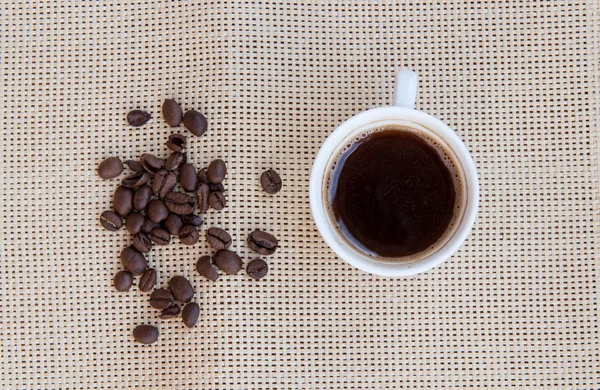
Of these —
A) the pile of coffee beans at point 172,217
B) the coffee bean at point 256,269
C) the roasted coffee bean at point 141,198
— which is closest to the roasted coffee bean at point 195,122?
the pile of coffee beans at point 172,217

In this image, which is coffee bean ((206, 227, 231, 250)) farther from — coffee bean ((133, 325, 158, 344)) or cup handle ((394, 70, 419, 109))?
cup handle ((394, 70, 419, 109))

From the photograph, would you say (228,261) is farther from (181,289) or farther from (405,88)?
(405,88)

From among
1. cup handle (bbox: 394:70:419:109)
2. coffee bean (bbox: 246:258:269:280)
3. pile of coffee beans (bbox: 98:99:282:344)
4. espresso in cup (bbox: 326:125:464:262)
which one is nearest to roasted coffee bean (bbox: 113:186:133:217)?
pile of coffee beans (bbox: 98:99:282:344)

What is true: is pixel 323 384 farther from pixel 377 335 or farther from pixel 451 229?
pixel 451 229

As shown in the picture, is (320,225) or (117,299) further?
(117,299)

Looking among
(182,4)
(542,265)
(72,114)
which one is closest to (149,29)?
(182,4)

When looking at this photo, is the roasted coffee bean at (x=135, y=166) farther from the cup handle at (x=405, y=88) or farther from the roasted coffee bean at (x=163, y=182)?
the cup handle at (x=405, y=88)
